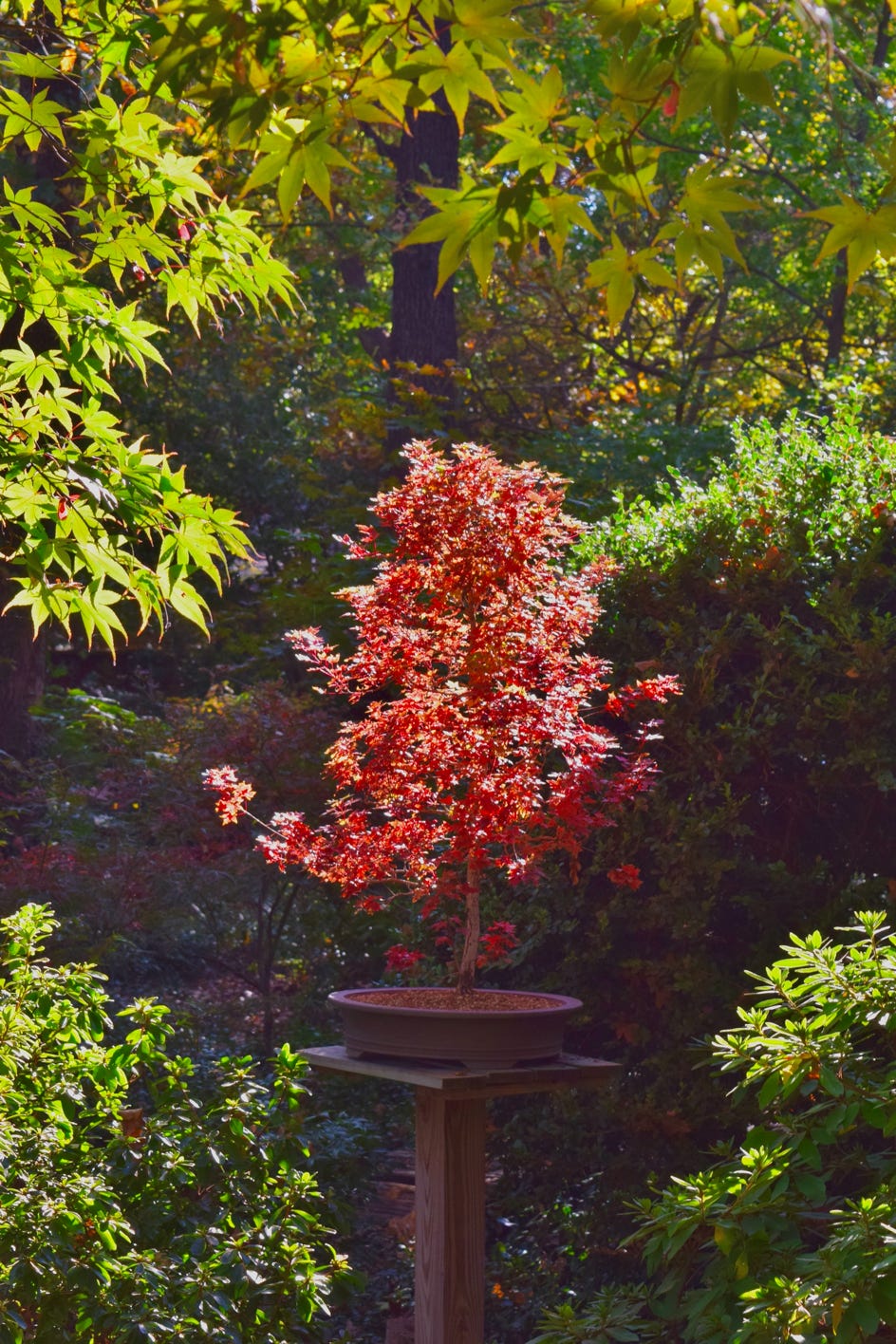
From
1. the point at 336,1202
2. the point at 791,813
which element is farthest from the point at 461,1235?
the point at 791,813

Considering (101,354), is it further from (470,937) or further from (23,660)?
(23,660)

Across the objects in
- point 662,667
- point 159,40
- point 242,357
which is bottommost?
point 662,667

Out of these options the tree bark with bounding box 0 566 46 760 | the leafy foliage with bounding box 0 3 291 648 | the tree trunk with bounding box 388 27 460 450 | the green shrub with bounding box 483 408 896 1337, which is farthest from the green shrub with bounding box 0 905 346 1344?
the tree trunk with bounding box 388 27 460 450

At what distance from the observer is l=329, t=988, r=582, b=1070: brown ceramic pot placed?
3783mm

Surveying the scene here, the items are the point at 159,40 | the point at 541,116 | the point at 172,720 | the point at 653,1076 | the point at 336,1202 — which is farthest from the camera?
the point at 172,720

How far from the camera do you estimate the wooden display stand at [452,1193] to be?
3.88 meters

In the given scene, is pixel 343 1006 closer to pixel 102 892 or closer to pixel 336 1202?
pixel 336 1202

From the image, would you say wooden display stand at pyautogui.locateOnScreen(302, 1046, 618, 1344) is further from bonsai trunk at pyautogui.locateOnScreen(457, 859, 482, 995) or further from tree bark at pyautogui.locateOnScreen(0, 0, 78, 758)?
tree bark at pyautogui.locateOnScreen(0, 0, 78, 758)

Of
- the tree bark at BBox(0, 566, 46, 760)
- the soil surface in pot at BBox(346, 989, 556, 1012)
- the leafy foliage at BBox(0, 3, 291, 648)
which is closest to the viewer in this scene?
the leafy foliage at BBox(0, 3, 291, 648)

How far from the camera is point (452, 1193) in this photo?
12.8ft

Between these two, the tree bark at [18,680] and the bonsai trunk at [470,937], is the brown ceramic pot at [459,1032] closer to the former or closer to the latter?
the bonsai trunk at [470,937]

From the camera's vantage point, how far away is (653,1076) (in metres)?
4.57

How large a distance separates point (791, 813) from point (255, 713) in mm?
3493

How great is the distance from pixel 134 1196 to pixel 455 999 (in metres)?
1.03
